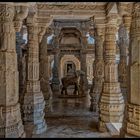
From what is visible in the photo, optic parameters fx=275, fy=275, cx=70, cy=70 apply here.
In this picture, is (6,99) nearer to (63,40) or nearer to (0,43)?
(0,43)

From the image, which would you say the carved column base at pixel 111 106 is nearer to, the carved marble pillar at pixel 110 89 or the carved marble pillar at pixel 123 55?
the carved marble pillar at pixel 110 89

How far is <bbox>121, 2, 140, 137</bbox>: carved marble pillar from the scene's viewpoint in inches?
163

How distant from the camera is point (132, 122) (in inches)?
166

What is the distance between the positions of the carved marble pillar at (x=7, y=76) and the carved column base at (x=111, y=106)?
151 inches

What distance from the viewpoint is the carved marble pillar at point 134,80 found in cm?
414

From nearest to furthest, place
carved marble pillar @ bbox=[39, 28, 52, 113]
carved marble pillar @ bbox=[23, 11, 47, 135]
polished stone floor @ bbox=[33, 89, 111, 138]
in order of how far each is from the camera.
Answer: polished stone floor @ bbox=[33, 89, 111, 138]
carved marble pillar @ bbox=[23, 11, 47, 135]
carved marble pillar @ bbox=[39, 28, 52, 113]

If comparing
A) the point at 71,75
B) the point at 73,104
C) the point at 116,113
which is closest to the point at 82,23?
the point at 71,75

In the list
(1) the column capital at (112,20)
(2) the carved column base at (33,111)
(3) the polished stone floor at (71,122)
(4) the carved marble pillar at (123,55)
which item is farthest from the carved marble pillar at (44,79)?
(4) the carved marble pillar at (123,55)

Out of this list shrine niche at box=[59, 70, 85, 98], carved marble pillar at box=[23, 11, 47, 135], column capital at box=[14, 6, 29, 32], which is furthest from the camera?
shrine niche at box=[59, 70, 85, 98]

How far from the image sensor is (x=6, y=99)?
4465mm

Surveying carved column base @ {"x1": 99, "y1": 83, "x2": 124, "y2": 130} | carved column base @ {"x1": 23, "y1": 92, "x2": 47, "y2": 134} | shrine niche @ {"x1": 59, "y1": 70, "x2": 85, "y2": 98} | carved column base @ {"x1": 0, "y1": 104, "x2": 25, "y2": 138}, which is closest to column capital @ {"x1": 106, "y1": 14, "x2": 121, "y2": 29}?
carved column base @ {"x1": 99, "y1": 83, "x2": 124, "y2": 130}

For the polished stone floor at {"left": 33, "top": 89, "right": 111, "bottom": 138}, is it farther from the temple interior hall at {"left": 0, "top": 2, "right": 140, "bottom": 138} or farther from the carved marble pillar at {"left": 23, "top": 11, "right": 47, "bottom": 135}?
the carved marble pillar at {"left": 23, "top": 11, "right": 47, "bottom": 135}

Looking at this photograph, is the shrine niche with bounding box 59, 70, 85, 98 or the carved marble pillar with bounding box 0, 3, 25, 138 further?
the shrine niche with bounding box 59, 70, 85, 98

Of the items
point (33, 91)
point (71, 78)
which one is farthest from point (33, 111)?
point (71, 78)
